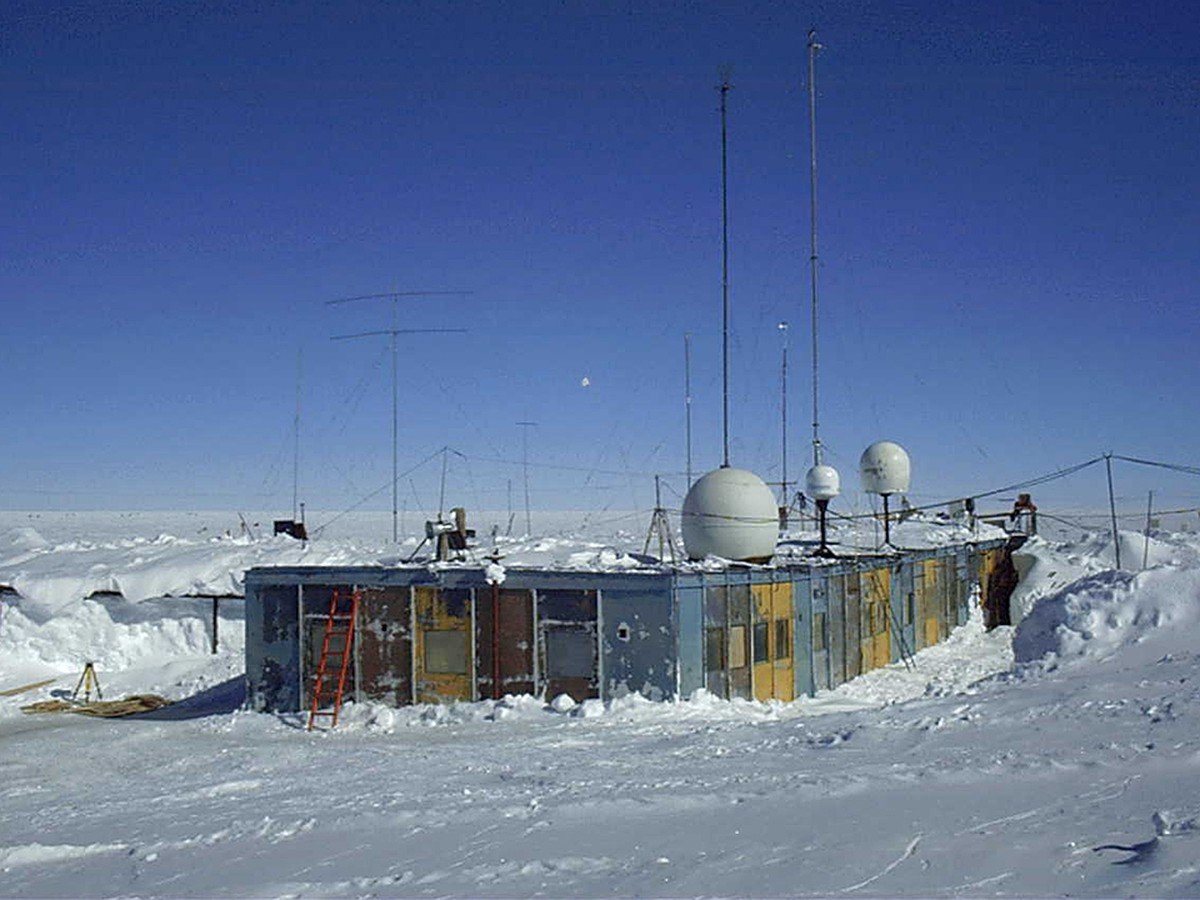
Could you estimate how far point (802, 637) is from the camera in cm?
2136

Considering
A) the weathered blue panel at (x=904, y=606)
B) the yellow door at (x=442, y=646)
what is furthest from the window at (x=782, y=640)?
the weathered blue panel at (x=904, y=606)

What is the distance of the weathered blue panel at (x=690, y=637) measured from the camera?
18.8 meters

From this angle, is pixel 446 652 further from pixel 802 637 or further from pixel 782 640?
pixel 802 637

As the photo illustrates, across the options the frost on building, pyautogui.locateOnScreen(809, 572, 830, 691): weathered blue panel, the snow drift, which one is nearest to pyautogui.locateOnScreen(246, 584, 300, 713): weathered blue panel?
the frost on building

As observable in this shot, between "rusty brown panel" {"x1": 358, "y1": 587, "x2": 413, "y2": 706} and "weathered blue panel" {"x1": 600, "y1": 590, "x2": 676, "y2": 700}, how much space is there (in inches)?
150

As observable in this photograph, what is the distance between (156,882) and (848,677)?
664 inches

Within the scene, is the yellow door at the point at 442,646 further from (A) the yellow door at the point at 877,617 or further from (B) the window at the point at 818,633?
(A) the yellow door at the point at 877,617

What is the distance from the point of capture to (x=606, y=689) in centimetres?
1914

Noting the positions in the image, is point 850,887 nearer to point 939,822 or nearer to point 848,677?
point 939,822

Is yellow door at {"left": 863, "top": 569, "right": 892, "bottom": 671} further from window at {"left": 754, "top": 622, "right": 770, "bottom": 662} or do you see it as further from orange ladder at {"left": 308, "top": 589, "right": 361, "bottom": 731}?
orange ladder at {"left": 308, "top": 589, "right": 361, "bottom": 731}

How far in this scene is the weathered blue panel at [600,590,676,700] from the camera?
61.6 feet

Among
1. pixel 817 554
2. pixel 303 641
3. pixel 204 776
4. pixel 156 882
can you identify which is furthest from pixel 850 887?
pixel 817 554

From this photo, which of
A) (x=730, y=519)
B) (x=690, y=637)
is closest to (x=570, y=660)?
(x=690, y=637)

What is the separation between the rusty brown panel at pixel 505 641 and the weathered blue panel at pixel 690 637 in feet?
8.92
